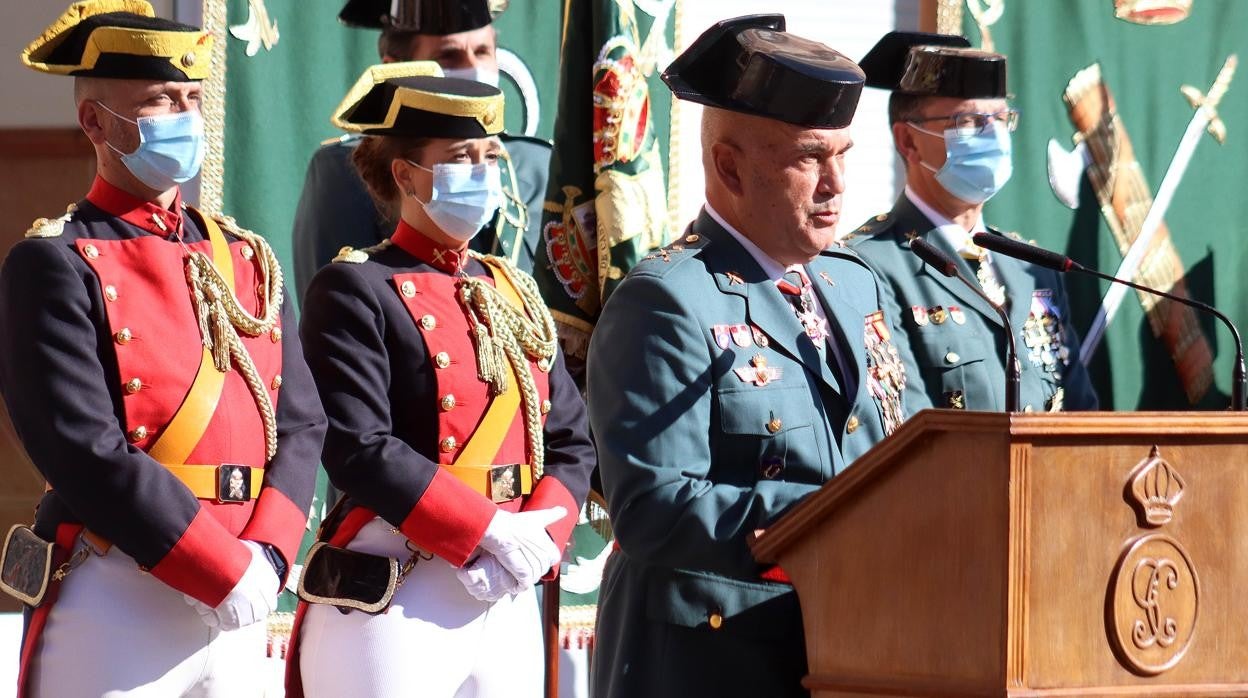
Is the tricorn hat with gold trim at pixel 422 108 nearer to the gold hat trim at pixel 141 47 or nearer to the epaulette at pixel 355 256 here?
the epaulette at pixel 355 256

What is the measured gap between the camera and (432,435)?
3.67 m

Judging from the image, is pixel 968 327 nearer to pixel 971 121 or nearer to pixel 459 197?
pixel 971 121

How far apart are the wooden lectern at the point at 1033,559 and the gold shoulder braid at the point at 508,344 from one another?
132 centimetres

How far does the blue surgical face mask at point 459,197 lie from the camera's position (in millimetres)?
3756

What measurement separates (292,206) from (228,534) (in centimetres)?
194

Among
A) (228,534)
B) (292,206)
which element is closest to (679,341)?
(228,534)

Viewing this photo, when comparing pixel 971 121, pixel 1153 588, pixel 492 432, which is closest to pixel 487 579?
pixel 492 432

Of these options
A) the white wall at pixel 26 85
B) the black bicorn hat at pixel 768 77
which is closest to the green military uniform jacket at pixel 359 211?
the white wall at pixel 26 85

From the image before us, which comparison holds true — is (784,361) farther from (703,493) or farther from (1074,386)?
(1074,386)

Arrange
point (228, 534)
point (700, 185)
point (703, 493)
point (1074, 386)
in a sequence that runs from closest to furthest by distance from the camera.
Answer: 1. point (703, 493)
2. point (228, 534)
3. point (1074, 386)
4. point (700, 185)

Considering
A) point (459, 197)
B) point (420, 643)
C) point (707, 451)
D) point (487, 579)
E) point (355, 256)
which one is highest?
point (459, 197)

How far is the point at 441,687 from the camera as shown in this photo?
3539 millimetres

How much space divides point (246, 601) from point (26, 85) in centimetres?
262

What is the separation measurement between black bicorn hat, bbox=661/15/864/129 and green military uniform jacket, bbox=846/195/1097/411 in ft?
3.48
